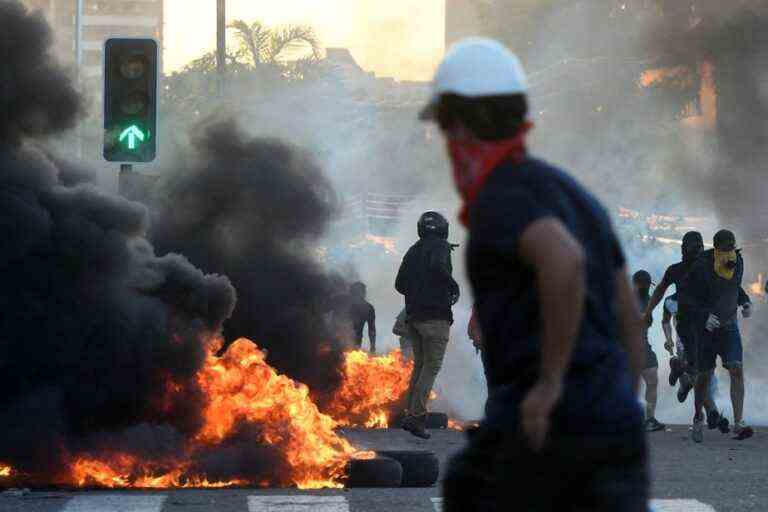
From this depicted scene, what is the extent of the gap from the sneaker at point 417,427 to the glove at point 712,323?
8.06ft

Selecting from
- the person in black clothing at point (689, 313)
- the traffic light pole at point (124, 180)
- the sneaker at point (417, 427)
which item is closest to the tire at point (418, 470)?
the sneaker at point (417, 427)

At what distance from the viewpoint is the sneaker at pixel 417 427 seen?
13.9 metres

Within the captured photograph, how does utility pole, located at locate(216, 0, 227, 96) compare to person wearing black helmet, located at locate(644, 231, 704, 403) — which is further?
utility pole, located at locate(216, 0, 227, 96)

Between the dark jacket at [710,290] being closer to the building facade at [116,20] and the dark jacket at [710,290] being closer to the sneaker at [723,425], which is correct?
the sneaker at [723,425]

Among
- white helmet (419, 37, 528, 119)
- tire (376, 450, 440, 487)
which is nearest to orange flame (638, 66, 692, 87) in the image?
tire (376, 450, 440, 487)

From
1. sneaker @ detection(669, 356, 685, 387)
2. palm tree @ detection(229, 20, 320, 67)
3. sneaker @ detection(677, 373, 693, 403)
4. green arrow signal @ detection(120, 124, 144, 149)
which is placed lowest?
sneaker @ detection(677, 373, 693, 403)

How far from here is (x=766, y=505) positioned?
9594 mm

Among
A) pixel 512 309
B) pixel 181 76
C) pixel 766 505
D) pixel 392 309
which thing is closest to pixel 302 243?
pixel 766 505

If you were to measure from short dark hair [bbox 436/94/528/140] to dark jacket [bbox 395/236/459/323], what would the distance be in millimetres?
10490

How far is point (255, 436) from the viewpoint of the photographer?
35.5 ft

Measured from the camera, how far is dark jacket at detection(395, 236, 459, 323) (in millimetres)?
14133

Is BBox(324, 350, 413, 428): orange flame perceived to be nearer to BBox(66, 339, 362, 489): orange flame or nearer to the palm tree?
BBox(66, 339, 362, 489): orange flame

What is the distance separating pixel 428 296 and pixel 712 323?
234 cm

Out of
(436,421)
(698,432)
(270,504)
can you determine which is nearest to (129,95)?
(436,421)
